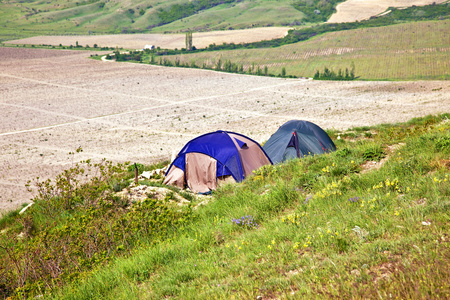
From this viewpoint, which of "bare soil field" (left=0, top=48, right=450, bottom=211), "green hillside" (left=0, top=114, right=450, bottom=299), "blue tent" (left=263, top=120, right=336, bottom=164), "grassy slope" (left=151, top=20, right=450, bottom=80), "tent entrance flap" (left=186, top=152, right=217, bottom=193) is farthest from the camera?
"grassy slope" (left=151, top=20, right=450, bottom=80)

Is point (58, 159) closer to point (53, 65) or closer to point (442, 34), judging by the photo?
point (53, 65)

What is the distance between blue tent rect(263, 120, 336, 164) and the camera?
1459 centimetres

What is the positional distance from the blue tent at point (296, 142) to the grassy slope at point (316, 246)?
7453mm

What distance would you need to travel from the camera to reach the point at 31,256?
5938 mm

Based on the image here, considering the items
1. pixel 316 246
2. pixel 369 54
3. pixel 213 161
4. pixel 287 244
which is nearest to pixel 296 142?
pixel 213 161

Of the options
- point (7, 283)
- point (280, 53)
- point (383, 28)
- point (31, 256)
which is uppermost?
point (383, 28)

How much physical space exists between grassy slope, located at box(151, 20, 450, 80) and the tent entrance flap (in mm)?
63475

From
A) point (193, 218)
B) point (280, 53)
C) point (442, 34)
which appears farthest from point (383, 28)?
point (193, 218)

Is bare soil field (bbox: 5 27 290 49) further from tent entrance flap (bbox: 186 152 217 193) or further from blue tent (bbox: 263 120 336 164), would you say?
tent entrance flap (bbox: 186 152 217 193)

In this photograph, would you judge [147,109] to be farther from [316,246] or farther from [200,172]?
[316,246]

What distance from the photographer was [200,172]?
43.8 feet

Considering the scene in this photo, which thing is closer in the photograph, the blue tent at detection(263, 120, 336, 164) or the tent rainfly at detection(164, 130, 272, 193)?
the tent rainfly at detection(164, 130, 272, 193)

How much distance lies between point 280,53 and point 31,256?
90.1 m

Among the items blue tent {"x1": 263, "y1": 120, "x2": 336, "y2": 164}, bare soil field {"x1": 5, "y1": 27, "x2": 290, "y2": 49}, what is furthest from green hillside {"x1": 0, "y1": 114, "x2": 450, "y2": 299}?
bare soil field {"x1": 5, "y1": 27, "x2": 290, "y2": 49}
